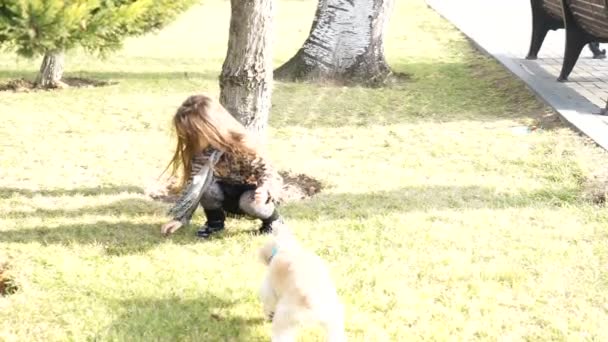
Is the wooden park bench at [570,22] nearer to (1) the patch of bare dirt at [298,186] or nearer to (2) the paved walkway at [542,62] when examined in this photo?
(2) the paved walkway at [542,62]

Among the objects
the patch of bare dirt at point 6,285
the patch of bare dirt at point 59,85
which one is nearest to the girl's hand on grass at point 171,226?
the patch of bare dirt at point 6,285

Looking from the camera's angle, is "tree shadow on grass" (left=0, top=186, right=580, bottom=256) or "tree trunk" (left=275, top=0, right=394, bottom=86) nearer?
"tree shadow on grass" (left=0, top=186, right=580, bottom=256)

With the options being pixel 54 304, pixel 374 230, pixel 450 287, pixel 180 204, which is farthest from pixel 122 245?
pixel 450 287

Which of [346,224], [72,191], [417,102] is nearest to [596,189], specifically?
[346,224]

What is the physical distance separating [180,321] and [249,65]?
1.96m

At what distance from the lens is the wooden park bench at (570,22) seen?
7258 millimetres

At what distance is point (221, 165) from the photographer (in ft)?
14.4

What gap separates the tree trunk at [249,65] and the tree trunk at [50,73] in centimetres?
406

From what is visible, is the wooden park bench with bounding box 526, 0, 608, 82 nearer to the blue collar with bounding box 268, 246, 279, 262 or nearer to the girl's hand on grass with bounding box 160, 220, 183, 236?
the girl's hand on grass with bounding box 160, 220, 183, 236

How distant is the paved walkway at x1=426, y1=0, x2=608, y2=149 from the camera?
689 centimetres

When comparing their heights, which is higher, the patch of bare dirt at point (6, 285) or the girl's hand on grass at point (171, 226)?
the girl's hand on grass at point (171, 226)

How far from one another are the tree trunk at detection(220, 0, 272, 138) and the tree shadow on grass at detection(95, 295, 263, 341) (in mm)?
1635

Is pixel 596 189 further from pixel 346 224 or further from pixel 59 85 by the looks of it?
pixel 59 85

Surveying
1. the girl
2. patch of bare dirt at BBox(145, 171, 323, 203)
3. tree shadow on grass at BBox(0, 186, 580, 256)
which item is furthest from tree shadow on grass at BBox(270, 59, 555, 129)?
the girl
